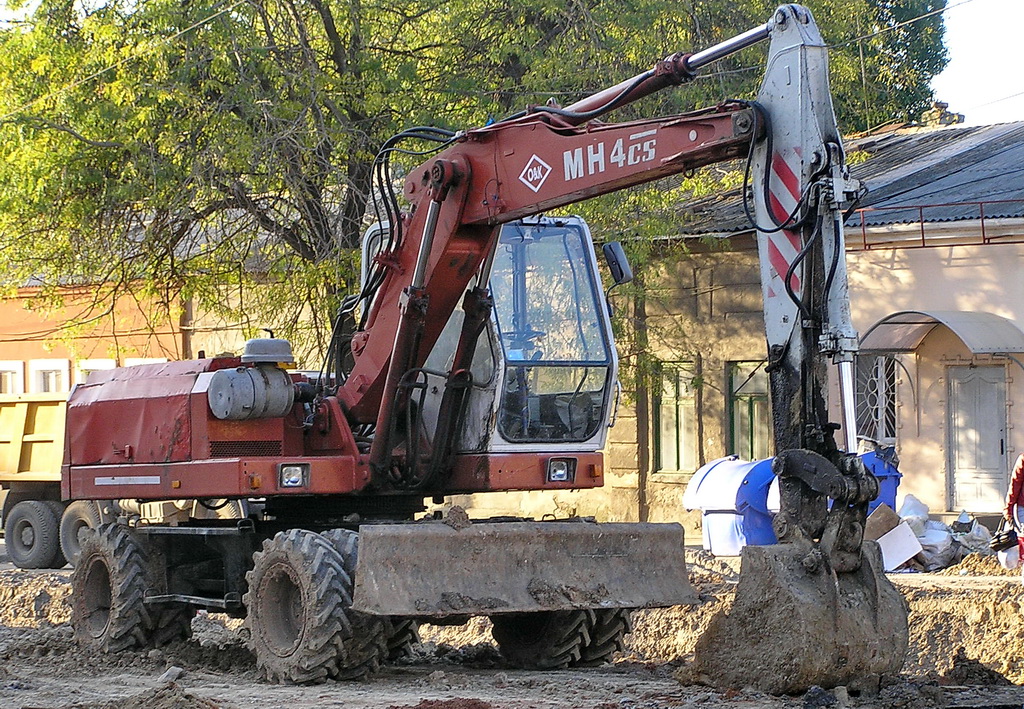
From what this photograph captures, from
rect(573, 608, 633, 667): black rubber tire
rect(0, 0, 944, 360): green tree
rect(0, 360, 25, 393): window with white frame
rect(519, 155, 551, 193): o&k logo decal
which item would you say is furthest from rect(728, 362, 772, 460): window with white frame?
rect(0, 360, 25, 393): window with white frame

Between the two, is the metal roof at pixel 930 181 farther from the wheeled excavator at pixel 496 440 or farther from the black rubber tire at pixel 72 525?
the wheeled excavator at pixel 496 440

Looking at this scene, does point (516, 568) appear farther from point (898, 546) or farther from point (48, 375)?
point (48, 375)

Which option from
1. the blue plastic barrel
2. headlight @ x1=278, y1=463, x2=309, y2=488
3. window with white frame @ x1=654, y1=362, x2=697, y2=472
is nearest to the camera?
headlight @ x1=278, y1=463, x2=309, y2=488

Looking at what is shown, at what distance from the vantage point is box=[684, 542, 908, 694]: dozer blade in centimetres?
735

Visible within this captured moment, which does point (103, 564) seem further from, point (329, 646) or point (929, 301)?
point (929, 301)

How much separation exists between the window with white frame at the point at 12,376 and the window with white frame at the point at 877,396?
16.3 m

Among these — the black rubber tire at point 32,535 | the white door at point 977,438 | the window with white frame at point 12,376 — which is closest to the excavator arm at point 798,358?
the white door at point 977,438

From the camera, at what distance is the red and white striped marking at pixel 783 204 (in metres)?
7.42

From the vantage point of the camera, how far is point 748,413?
20141mm

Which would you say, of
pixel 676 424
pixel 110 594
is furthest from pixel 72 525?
pixel 676 424

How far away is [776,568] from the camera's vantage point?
24.4 feet

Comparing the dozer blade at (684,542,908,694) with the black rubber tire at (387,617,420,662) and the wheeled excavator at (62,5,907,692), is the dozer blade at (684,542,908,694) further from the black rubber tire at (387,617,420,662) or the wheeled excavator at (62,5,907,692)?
the black rubber tire at (387,617,420,662)

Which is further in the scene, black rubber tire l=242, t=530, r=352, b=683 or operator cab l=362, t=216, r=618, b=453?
operator cab l=362, t=216, r=618, b=453

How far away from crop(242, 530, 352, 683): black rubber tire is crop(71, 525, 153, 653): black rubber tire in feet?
4.89
